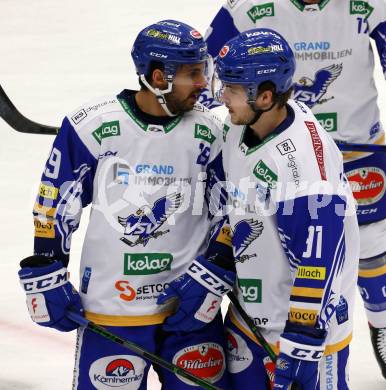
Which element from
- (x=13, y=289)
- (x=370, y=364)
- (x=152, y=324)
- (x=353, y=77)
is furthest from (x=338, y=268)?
(x=13, y=289)

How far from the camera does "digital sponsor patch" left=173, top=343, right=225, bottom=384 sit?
11.9ft

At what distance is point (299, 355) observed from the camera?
10.7 ft

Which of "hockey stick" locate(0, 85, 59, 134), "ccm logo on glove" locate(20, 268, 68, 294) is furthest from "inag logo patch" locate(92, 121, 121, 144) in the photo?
"hockey stick" locate(0, 85, 59, 134)

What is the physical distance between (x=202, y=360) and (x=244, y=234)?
0.43 m

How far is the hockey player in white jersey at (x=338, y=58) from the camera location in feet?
14.0

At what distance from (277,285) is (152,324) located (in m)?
0.42

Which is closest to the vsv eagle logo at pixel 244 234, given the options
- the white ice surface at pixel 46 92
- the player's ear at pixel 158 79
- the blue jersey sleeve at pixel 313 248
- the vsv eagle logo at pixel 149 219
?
the blue jersey sleeve at pixel 313 248

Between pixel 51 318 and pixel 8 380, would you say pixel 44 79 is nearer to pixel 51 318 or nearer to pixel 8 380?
pixel 8 380

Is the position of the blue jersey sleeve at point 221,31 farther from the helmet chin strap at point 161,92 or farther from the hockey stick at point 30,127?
the helmet chin strap at point 161,92

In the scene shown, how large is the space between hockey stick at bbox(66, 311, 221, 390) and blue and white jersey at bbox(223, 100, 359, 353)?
192 mm

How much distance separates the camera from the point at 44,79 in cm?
732

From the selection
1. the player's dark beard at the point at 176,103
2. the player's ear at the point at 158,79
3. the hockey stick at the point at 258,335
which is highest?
the player's ear at the point at 158,79

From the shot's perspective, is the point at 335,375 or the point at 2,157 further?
the point at 2,157

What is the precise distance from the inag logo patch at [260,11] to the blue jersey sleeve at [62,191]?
100 centimetres
